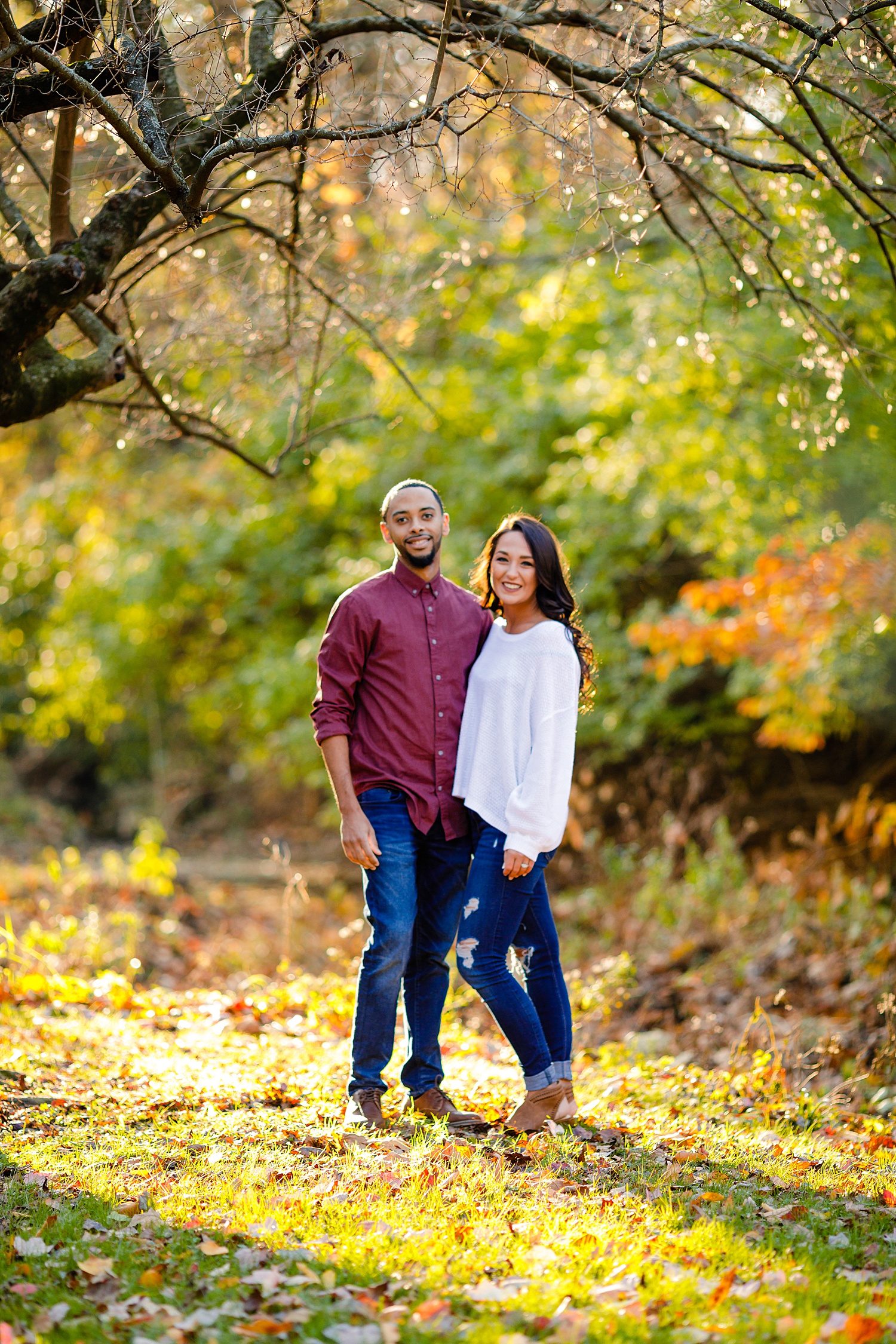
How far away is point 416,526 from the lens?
14.0ft

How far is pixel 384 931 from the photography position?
409 centimetres

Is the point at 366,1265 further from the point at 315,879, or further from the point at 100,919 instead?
the point at 315,879

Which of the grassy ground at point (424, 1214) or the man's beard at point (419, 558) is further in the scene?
the man's beard at point (419, 558)

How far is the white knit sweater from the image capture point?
3.91 metres

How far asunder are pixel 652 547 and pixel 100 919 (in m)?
5.67

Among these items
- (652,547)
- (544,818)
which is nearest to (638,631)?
(652,547)

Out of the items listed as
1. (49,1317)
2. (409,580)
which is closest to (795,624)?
(409,580)

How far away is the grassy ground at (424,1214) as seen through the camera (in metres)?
2.68

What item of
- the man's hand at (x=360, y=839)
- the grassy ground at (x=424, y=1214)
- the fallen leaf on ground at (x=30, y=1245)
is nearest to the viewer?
the grassy ground at (x=424, y=1214)

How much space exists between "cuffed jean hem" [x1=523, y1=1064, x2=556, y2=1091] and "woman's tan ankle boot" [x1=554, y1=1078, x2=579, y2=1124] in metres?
0.07

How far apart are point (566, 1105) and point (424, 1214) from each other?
1.13 m

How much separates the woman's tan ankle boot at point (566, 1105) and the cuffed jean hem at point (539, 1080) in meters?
0.07

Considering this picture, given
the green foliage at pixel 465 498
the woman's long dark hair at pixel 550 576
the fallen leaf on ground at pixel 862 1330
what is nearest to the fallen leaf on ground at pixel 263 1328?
the fallen leaf on ground at pixel 862 1330

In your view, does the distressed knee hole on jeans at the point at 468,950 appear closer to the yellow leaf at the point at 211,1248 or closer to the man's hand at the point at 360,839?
the man's hand at the point at 360,839
